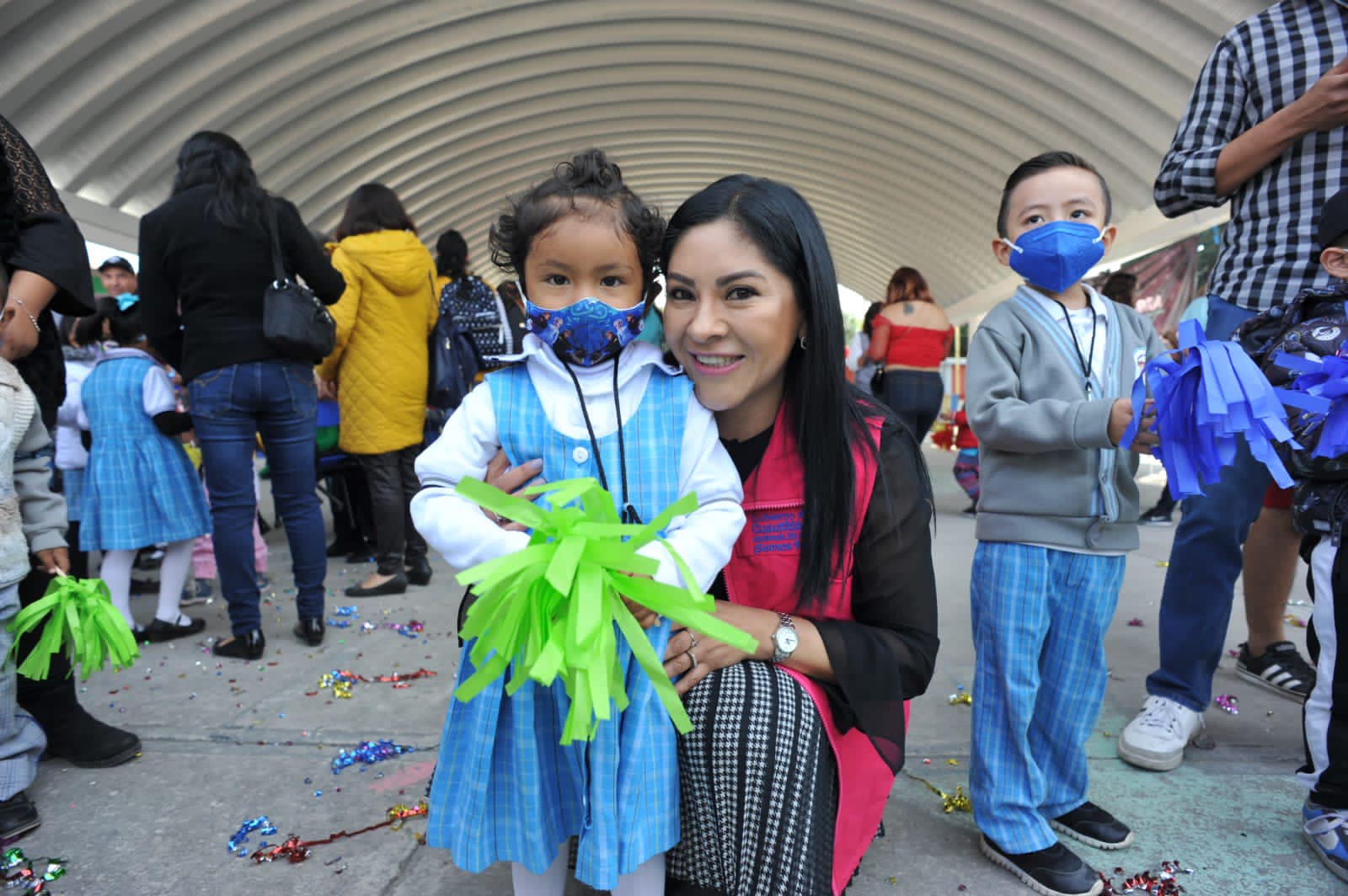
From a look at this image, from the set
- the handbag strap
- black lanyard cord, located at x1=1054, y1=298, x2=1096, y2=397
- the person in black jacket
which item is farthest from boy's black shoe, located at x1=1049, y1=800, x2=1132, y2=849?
the handbag strap

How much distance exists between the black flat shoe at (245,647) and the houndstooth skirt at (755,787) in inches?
89.3

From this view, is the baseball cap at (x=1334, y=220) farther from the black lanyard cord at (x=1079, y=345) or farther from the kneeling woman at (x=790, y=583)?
the kneeling woman at (x=790, y=583)

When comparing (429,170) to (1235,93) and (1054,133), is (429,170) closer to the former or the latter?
(1054,133)

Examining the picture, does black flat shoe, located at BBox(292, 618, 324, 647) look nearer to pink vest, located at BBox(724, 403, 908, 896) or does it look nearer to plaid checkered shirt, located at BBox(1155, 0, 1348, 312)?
pink vest, located at BBox(724, 403, 908, 896)

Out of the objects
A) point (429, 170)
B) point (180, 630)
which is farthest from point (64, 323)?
point (429, 170)

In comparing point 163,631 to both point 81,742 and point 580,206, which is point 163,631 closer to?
point 81,742

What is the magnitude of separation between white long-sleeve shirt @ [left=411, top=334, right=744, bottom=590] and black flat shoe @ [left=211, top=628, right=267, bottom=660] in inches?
80.9

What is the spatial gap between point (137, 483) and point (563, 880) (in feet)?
9.06

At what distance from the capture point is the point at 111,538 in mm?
3207

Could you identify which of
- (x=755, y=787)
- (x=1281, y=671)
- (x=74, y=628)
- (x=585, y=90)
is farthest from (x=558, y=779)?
(x=585, y=90)

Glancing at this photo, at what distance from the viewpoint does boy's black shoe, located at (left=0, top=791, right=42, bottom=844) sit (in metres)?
1.77

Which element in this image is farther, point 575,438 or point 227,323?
point 227,323

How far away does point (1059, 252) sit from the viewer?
1.78 m

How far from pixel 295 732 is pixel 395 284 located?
2.18m
